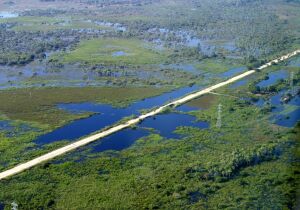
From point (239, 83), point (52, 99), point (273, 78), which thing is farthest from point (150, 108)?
point (273, 78)

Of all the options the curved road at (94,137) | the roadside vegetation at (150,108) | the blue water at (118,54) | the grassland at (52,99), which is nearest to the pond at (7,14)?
the roadside vegetation at (150,108)

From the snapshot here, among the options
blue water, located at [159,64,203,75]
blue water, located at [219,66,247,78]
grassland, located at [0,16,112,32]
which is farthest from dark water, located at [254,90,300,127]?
grassland, located at [0,16,112,32]

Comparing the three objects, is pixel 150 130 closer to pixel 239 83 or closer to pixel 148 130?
pixel 148 130

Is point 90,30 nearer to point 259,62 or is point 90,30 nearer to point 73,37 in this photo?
point 73,37

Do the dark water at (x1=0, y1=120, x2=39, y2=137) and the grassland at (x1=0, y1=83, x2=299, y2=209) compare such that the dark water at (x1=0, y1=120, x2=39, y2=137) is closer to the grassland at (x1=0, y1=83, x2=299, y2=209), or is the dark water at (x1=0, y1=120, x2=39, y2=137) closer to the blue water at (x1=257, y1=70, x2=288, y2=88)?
the grassland at (x1=0, y1=83, x2=299, y2=209)

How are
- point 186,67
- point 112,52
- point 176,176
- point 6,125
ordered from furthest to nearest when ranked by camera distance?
point 112,52 → point 186,67 → point 6,125 → point 176,176
